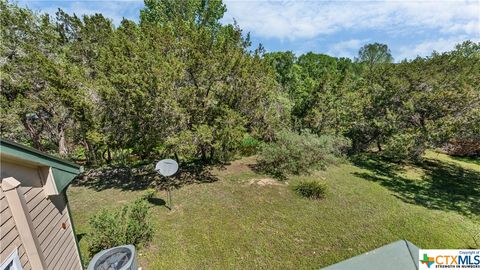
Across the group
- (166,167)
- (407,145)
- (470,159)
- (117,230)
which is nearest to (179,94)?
(166,167)

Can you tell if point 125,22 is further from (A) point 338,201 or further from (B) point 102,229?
(A) point 338,201

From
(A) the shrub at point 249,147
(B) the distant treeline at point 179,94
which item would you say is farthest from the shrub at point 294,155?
(A) the shrub at point 249,147

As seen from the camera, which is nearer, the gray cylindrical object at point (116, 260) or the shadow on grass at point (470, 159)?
the gray cylindrical object at point (116, 260)

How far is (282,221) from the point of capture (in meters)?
7.41

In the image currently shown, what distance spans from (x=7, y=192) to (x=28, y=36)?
38.0ft

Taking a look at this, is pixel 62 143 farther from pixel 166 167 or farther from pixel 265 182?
pixel 265 182

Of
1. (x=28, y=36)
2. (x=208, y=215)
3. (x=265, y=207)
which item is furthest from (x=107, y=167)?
(x=265, y=207)

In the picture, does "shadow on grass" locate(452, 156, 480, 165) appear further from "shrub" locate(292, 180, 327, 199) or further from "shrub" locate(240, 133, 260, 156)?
"shrub" locate(240, 133, 260, 156)

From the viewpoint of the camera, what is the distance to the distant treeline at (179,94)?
884 centimetres

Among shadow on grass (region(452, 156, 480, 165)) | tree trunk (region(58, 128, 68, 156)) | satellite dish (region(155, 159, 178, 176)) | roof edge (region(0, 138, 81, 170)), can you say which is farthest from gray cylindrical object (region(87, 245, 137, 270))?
shadow on grass (region(452, 156, 480, 165))

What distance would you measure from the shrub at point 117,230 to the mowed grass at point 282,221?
0.33m

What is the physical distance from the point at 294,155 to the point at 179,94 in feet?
19.4

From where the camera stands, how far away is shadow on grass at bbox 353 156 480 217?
9141 millimetres

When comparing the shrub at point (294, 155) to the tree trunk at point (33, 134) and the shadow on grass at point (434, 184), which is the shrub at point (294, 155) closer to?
the shadow on grass at point (434, 184)
